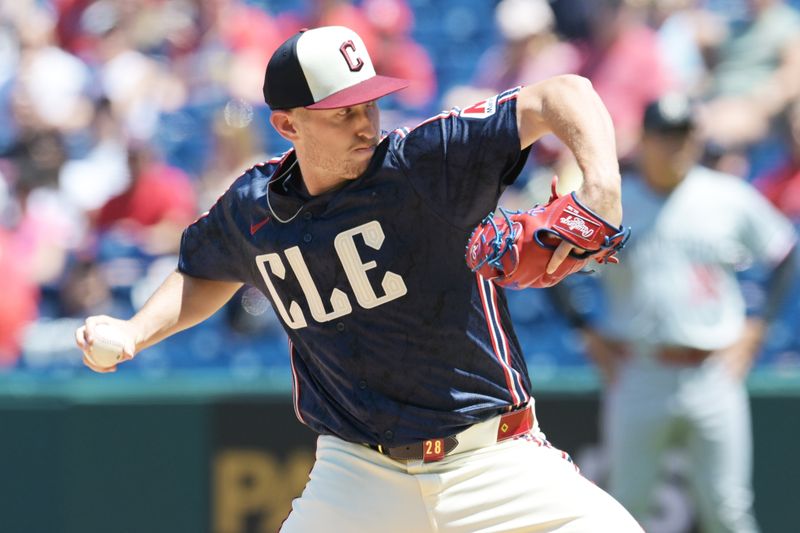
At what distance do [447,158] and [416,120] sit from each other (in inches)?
189

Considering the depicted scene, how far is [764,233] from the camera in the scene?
19.9 feet

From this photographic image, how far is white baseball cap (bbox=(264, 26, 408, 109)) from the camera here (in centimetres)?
331

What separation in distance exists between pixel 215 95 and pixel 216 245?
5.05 metres

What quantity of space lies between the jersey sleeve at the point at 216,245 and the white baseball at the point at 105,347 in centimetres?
47

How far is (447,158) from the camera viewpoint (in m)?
3.30

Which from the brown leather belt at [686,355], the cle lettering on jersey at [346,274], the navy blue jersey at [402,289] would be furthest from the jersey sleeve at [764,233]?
the cle lettering on jersey at [346,274]

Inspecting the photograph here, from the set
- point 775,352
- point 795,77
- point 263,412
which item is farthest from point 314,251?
point 795,77

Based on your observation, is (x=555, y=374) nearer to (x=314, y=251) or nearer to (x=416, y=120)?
(x=416, y=120)

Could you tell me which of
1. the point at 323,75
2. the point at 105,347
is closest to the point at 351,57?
the point at 323,75

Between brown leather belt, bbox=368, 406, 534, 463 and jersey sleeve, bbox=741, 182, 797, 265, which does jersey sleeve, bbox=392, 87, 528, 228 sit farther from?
jersey sleeve, bbox=741, 182, 797, 265

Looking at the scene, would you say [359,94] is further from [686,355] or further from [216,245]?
[686,355]

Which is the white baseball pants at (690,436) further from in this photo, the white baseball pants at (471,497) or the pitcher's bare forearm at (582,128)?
the pitcher's bare forearm at (582,128)

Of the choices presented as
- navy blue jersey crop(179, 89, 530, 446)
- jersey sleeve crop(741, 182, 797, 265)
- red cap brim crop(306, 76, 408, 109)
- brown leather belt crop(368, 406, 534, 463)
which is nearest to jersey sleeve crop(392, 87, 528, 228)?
navy blue jersey crop(179, 89, 530, 446)

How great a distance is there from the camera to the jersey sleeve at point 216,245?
3.79m
